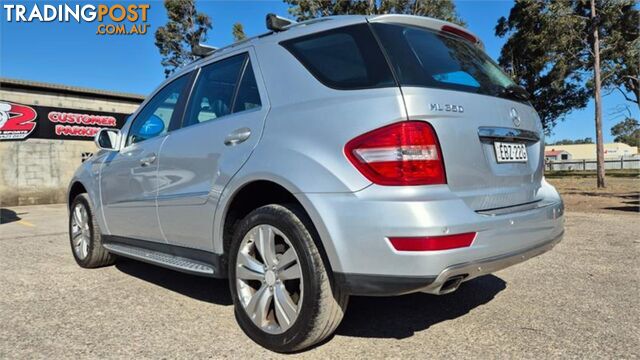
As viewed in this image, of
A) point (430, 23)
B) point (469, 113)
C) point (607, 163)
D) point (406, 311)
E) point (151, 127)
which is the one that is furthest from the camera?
point (607, 163)

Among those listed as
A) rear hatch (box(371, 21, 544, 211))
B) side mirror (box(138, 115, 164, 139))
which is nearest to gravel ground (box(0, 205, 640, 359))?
rear hatch (box(371, 21, 544, 211))

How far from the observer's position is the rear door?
9.37 feet

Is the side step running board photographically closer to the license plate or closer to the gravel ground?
the gravel ground

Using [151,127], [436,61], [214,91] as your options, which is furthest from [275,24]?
[151,127]

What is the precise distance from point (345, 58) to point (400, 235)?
3.39 ft

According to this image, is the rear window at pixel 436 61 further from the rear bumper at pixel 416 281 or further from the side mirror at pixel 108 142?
the side mirror at pixel 108 142

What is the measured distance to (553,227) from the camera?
281 centimetres

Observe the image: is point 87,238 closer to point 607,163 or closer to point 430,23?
point 430,23

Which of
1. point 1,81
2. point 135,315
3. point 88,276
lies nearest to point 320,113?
point 135,315

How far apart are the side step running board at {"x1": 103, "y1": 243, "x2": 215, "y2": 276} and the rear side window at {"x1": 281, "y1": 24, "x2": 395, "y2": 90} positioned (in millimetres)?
1418

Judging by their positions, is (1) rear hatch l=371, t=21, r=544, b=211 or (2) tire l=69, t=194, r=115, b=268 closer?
(1) rear hatch l=371, t=21, r=544, b=211

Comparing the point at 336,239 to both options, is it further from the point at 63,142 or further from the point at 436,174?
the point at 63,142

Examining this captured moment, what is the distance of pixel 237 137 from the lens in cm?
284

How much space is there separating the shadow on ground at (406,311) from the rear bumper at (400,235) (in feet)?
2.42
